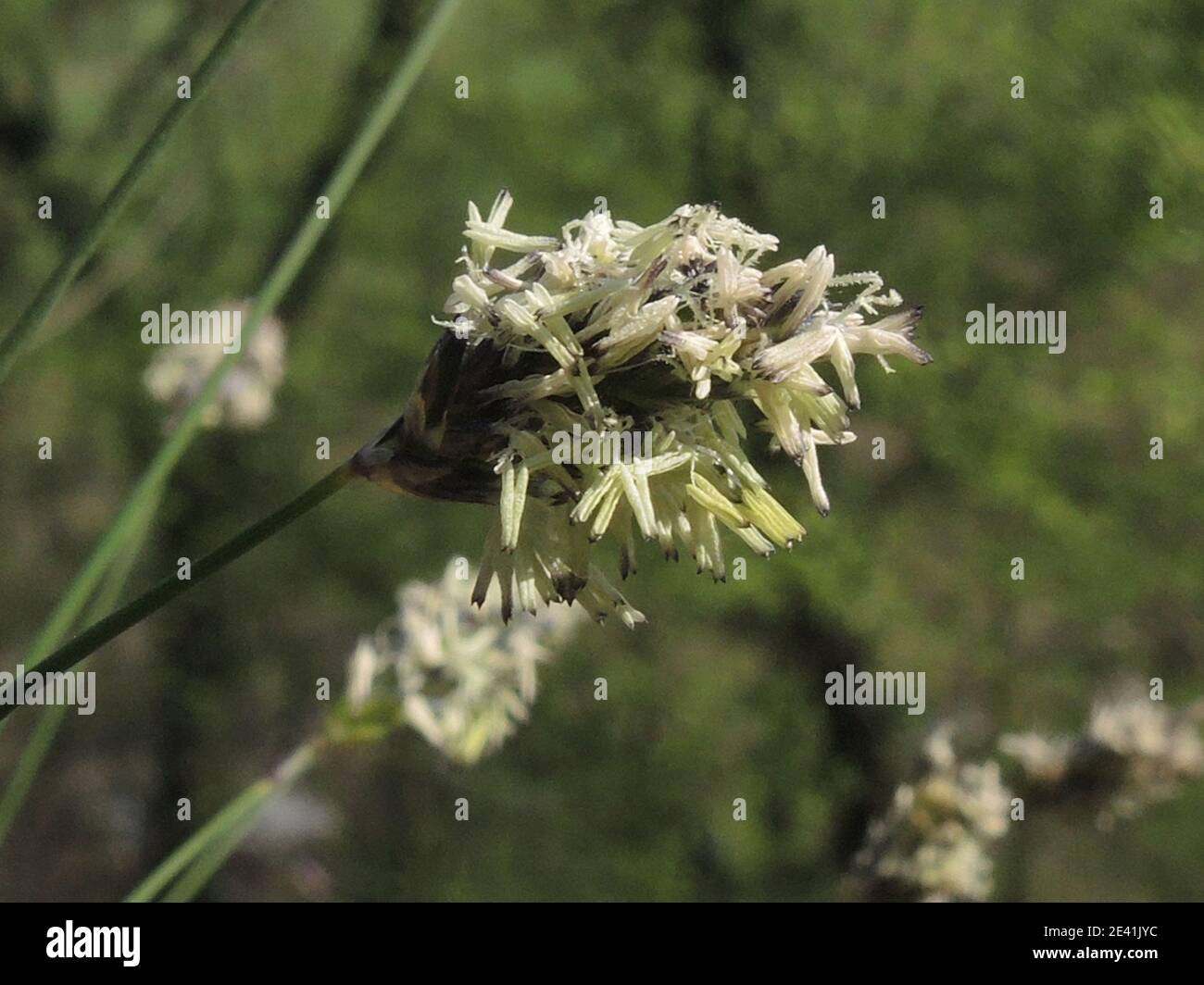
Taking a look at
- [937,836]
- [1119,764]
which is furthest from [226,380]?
[1119,764]

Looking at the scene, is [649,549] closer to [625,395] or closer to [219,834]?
[219,834]

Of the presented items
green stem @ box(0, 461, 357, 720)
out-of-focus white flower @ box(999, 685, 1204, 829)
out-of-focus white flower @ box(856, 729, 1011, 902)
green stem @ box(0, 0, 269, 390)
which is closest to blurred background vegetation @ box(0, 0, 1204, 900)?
out-of-focus white flower @ box(999, 685, 1204, 829)

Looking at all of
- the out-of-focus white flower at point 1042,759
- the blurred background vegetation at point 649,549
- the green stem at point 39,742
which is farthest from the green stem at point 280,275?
the blurred background vegetation at point 649,549

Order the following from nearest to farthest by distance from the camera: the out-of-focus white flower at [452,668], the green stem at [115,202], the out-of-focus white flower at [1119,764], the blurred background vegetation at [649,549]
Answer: the green stem at [115,202]
the out-of-focus white flower at [452,668]
the out-of-focus white flower at [1119,764]
the blurred background vegetation at [649,549]

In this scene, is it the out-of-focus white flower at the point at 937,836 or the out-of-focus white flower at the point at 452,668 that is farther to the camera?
the out-of-focus white flower at the point at 452,668

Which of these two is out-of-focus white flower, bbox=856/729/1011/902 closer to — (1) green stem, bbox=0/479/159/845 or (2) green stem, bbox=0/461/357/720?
(1) green stem, bbox=0/479/159/845

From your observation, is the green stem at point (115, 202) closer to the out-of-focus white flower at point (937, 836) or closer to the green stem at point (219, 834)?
the green stem at point (219, 834)

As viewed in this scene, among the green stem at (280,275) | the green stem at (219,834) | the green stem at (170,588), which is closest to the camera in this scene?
the green stem at (170,588)
